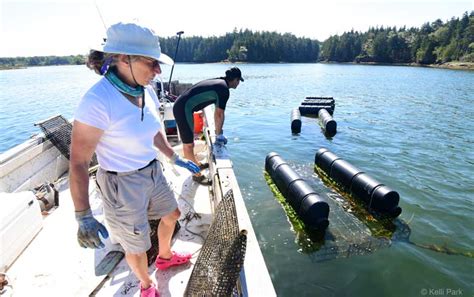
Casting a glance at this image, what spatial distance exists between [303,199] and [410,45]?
10734 cm

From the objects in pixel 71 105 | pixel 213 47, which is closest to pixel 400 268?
pixel 71 105

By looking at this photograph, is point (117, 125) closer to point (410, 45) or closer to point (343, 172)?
point (343, 172)

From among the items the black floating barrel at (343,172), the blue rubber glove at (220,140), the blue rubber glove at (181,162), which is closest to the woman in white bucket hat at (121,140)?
the blue rubber glove at (181,162)

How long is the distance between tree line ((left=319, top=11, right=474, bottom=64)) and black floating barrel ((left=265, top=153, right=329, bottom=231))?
84096 millimetres

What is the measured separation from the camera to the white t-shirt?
175cm

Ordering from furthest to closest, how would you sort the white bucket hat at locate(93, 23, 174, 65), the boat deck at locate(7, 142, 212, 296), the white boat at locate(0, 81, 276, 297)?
the boat deck at locate(7, 142, 212, 296) < the white boat at locate(0, 81, 276, 297) < the white bucket hat at locate(93, 23, 174, 65)

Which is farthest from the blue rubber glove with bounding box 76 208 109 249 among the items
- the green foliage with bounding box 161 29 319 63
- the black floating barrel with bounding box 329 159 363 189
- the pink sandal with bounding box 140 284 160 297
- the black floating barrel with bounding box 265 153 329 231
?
the green foliage with bounding box 161 29 319 63

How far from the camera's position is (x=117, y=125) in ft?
6.30

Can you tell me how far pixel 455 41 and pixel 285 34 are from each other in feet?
230

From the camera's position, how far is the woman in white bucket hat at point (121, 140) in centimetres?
181

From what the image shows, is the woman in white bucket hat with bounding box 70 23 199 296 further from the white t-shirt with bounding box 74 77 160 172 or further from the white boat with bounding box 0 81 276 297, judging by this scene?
the white boat with bounding box 0 81 276 297

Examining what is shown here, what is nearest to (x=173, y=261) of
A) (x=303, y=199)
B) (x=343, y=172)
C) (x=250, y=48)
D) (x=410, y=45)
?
(x=303, y=199)

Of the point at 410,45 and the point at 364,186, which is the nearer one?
the point at 364,186

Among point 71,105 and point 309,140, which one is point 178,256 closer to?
point 309,140
